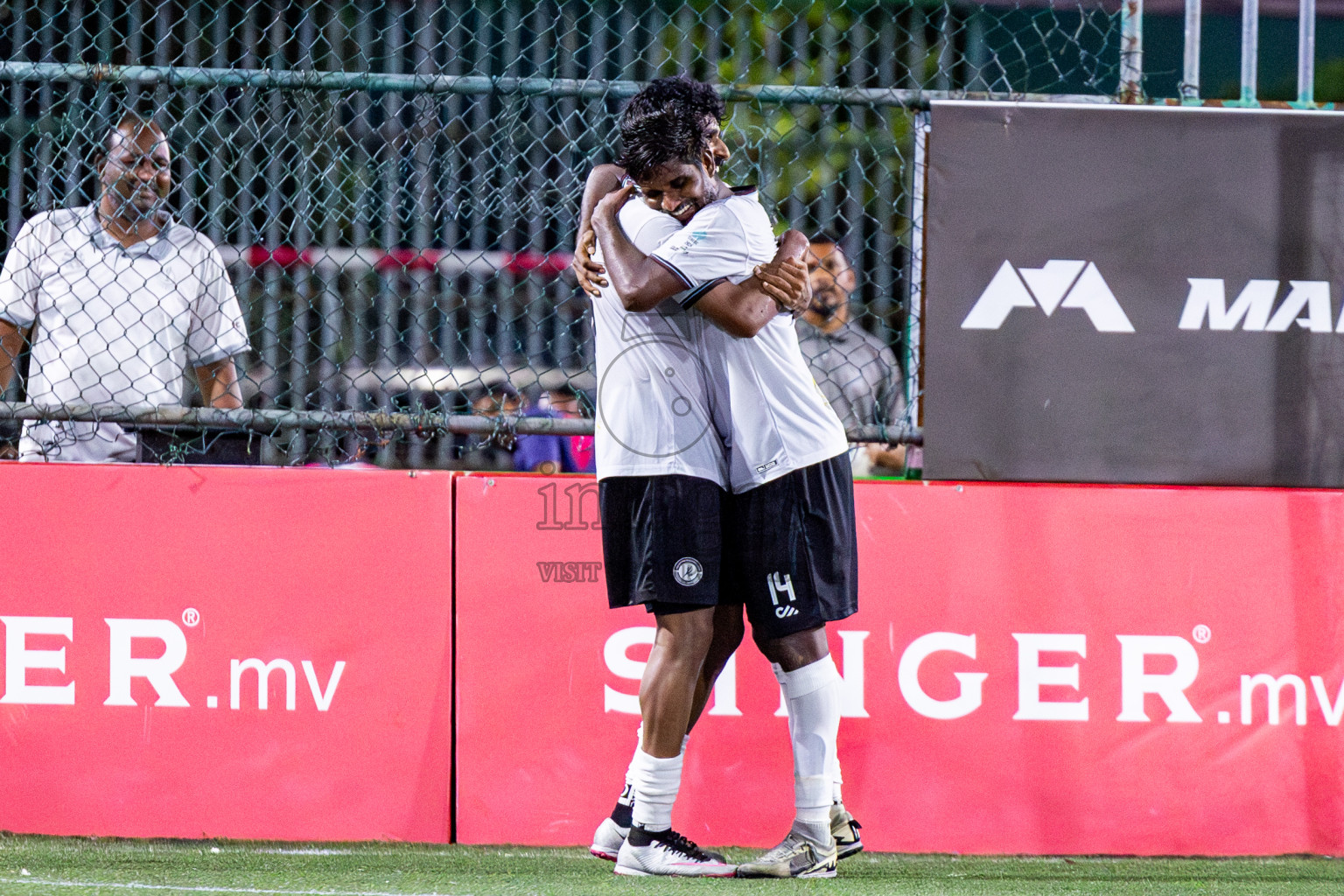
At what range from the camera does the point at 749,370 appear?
10.7ft

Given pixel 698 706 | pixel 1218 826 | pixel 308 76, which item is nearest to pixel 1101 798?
pixel 1218 826

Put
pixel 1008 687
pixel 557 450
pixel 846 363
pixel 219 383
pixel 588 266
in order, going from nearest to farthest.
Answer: pixel 588 266 → pixel 1008 687 → pixel 846 363 → pixel 219 383 → pixel 557 450

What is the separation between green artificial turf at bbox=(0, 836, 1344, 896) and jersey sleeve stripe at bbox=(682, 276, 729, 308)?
4.26ft

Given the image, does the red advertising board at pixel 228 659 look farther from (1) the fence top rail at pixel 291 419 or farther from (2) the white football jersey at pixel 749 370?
(2) the white football jersey at pixel 749 370

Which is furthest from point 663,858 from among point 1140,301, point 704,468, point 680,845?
point 1140,301

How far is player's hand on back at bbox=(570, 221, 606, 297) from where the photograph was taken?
132 inches

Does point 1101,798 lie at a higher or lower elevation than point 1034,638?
lower

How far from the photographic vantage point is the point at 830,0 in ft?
23.6

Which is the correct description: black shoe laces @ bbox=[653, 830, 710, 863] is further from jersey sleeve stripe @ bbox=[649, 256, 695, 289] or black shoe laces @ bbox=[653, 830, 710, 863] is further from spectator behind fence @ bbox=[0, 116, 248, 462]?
spectator behind fence @ bbox=[0, 116, 248, 462]

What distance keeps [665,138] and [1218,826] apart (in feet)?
7.74

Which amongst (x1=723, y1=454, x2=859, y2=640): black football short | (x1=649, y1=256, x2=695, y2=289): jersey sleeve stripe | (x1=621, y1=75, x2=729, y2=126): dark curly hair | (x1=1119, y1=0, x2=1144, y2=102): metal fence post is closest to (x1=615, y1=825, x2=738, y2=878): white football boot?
(x1=723, y1=454, x2=859, y2=640): black football short

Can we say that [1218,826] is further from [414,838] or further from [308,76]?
[308,76]

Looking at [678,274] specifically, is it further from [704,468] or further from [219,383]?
[219,383]

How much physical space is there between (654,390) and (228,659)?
1450 mm
